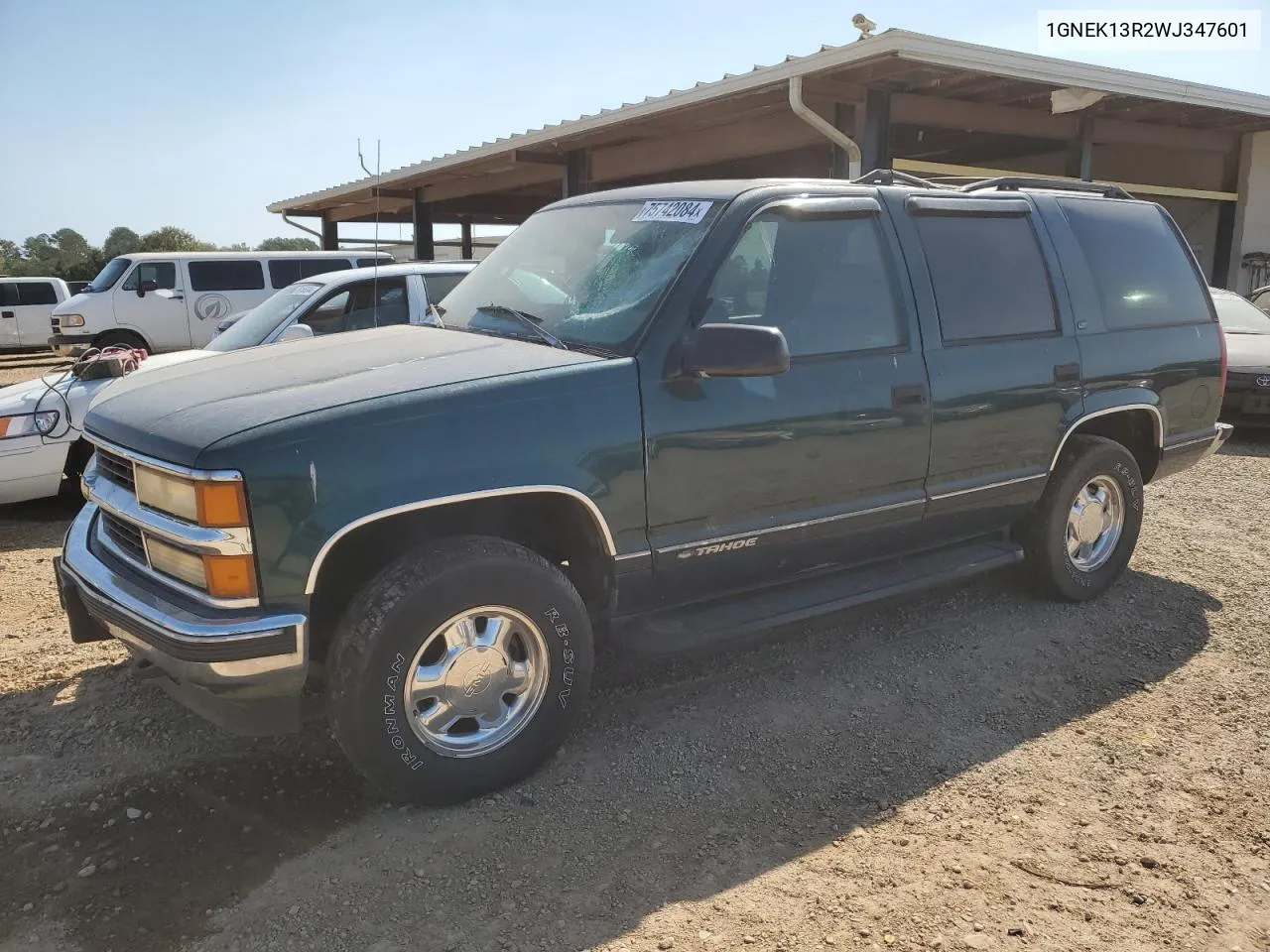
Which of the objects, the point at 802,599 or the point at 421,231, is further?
the point at 421,231

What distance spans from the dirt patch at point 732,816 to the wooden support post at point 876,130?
23.9ft

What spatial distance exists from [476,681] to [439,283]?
5349 millimetres

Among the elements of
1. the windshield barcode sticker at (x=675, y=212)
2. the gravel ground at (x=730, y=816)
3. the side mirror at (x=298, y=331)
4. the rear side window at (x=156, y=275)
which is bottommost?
the gravel ground at (x=730, y=816)

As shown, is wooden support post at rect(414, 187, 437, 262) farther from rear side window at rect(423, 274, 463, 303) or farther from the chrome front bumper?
the chrome front bumper

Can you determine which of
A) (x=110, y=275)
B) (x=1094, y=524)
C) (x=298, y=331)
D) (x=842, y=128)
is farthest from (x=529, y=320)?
(x=110, y=275)

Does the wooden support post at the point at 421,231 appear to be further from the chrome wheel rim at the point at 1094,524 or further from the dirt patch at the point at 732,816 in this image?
the chrome wheel rim at the point at 1094,524

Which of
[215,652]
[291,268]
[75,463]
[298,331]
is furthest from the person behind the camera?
[291,268]

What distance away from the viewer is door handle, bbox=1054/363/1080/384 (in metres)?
4.56

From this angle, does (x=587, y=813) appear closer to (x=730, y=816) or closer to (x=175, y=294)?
(x=730, y=816)

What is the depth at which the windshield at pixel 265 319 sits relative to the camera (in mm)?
7742

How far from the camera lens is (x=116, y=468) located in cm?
334

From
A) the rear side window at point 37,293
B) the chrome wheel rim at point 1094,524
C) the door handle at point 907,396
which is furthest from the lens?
the rear side window at point 37,293

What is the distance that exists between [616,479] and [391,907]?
56.6 inches

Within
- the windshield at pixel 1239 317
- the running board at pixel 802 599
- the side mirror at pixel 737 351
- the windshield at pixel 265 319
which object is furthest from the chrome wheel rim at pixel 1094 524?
the windshield at pixel 1239 317
